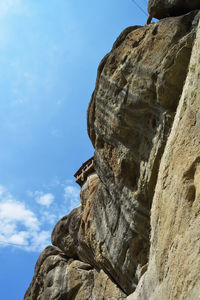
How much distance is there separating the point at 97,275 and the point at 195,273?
9714 millimetres

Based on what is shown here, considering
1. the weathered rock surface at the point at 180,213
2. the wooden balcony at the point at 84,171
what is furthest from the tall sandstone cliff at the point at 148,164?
the wooden balcony at the point at 84,171

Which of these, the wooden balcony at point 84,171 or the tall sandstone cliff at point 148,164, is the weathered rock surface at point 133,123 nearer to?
the tall sandstone cliff at point 148,164

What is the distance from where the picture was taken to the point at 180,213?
582 centimetres

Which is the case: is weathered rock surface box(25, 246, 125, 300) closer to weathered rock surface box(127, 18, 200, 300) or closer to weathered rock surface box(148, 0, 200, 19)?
weathered rock surface box(127, 18, 200, 300)

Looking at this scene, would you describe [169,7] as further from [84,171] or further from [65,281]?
[65,281]

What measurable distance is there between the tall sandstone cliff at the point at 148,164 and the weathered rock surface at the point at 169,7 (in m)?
0.75

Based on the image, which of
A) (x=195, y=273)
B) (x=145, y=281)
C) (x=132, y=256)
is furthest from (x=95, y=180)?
(x=195, y=273)

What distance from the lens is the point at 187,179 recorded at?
19.4 ft

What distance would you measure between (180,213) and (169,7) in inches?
261

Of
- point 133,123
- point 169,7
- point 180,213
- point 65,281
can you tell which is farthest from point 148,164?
point 65,281

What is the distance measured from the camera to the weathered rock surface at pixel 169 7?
9.12 metres

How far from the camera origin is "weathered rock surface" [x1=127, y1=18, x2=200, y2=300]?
16.5 ft

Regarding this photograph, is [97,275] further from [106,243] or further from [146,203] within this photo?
[146,203]

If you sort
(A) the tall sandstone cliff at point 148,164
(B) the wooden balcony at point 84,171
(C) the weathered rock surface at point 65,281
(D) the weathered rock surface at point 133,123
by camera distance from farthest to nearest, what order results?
1. (B) the wooden balcony at point 84,171
2. (C) the weathered rock surface at point 65,281
3. (D) the weathered rock surface at point 133,123
4. (A) the tall sandstone cliff at point 148,164
